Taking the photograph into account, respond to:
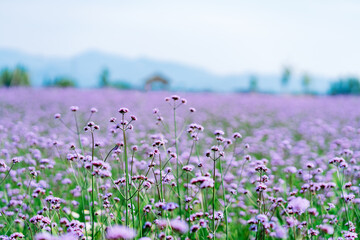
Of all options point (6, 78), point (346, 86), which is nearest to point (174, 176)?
point (6, 78)

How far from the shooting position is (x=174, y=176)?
2.92 metres

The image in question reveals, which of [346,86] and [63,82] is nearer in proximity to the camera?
[63,82]

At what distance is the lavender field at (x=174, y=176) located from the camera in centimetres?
251

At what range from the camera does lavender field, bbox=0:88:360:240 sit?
2.51 m

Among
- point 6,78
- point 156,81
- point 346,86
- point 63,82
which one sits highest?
point 6,78

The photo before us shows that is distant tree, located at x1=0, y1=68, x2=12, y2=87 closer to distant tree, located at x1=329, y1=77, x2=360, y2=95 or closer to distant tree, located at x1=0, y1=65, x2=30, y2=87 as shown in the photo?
distant tree, located at x1=0, y1=65, x2=30, y2=87

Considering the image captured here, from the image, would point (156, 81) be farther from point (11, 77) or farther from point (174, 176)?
point (174, 176)

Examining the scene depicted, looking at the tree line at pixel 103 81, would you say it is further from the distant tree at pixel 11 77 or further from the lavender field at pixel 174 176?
the lavender field at pixel 174 176

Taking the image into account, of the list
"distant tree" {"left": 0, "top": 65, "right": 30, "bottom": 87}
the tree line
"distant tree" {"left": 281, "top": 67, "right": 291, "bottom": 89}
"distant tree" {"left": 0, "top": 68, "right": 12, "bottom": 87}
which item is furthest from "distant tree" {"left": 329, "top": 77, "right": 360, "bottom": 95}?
"distant tree" {"left": 0, "top": 68, "right": 12, "bottom": 87}

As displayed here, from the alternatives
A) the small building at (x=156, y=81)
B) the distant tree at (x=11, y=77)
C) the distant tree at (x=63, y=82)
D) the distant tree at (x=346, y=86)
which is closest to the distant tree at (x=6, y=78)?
the distant tree at (x=11, y=77)

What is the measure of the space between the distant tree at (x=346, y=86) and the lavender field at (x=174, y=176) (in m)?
34.7

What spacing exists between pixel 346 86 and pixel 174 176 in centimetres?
5094

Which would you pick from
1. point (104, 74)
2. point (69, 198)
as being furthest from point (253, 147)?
point (104, 74)

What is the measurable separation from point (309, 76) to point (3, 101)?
181 feet
